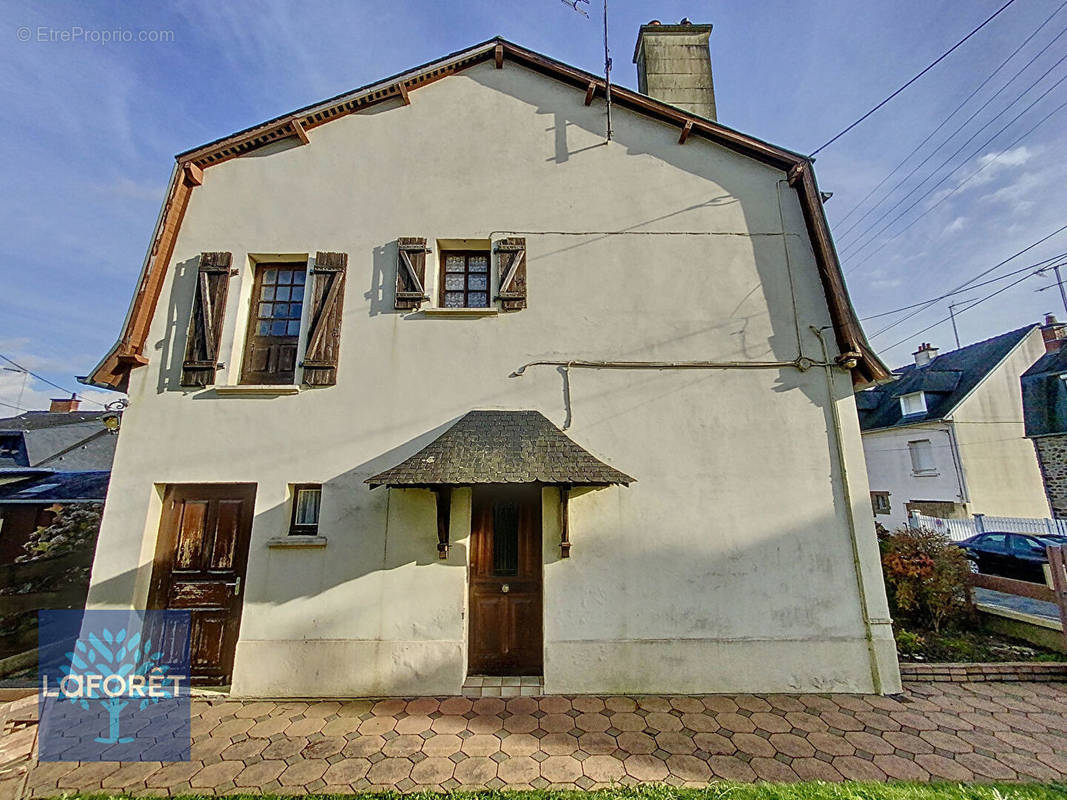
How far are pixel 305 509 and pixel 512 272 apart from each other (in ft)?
13.4

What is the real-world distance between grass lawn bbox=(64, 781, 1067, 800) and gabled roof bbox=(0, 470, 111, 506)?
5.79m

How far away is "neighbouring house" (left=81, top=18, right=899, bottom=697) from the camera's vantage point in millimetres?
5133

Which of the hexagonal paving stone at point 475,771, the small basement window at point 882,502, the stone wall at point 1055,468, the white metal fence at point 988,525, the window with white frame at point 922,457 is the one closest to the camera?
the hexagonal paving stone at point 475,771

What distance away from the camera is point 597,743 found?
401 cm

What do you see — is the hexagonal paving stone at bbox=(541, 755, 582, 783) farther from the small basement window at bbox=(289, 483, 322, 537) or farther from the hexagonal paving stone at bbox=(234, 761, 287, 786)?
the small basement window at bbox=(289, 483, 322, 537)

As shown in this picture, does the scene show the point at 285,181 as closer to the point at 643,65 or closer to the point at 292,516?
the point at 292,516

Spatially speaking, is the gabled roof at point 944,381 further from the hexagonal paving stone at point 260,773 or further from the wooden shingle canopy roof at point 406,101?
the hexagonal paving stone at point 260,773

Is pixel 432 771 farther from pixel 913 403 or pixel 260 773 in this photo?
pixel 913 403

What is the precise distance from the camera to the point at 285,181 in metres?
6.37

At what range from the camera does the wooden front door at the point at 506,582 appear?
5.32 meters

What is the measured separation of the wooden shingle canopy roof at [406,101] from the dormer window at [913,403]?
16881 millimetres

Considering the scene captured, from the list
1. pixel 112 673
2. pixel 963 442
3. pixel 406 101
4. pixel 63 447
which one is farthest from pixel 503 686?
pixel 963 442

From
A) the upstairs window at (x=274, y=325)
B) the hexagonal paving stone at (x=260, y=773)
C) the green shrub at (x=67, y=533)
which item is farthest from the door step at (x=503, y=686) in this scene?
the green shrub at (x=67, y=533)

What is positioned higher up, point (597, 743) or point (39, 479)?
point (39, 479)
